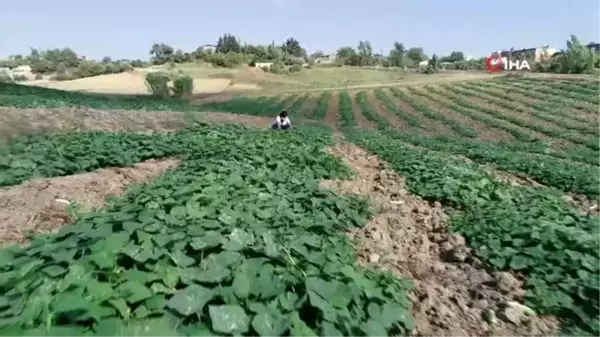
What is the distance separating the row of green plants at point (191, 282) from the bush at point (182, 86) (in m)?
40.3

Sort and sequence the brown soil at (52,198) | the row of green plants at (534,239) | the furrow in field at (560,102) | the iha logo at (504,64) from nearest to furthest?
1. the row of green plants at (534,239)
2. the brown soil at (52,198)
3. the furrow in field at (560,102)
4. the iha logo at (504,64)

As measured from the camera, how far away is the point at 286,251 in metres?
3.16

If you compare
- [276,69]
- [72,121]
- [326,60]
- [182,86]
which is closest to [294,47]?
[326,60]

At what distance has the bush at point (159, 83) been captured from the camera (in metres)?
42.5

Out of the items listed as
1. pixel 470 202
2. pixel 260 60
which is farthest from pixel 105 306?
pixel 260 60

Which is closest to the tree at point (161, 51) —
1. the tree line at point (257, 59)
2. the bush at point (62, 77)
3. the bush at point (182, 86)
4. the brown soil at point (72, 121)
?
the tree line at point (257, 59)

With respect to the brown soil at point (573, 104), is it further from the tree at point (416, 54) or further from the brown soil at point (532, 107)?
the tree at point (416, 54)

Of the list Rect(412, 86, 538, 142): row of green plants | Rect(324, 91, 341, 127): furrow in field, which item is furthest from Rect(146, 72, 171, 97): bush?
Rect(412, 86, 538, 142): row of green plants

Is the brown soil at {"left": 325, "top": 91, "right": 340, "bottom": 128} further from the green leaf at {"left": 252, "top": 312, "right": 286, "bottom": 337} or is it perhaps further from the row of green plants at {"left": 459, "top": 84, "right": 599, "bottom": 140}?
the green leaf at {"left": 252, "top": 312, "right": 286, "bottom": 337}

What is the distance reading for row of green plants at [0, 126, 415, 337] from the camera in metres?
2.23

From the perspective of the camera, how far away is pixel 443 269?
15.0ft

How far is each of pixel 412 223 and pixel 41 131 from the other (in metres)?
8.77

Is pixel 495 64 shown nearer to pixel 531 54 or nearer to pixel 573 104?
pixel 531 54

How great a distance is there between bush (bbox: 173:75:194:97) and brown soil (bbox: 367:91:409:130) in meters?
16.0
